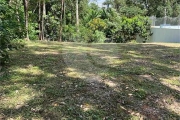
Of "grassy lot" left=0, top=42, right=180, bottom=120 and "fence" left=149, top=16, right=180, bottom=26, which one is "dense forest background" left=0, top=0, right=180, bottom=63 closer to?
"fence" left=149, top=16, right=180, bottom=26

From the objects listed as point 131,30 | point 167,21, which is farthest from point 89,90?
point 131,30

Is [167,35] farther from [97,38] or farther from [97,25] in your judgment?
[97,25]

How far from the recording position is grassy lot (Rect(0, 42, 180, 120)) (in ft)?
10.4

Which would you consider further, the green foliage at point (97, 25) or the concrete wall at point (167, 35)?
the green foliage at point (97, 25)

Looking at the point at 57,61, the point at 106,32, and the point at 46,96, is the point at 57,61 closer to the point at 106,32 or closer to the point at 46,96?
the point at 46,96

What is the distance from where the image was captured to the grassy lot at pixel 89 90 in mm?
3164

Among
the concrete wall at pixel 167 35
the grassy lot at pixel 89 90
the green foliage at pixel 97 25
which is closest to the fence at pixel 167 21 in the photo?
the concrete wall at pixel 167 35

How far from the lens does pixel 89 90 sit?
3.77 meters

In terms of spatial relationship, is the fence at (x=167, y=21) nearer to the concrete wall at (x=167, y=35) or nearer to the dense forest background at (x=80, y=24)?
the concrete wall at (x=167, y=35)

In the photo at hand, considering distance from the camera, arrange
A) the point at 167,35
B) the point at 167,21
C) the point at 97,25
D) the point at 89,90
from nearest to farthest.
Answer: the point at 89,90, the point at 167,35, the point at 167,21, the point at 97,25

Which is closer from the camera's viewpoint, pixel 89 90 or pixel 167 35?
pixel 89 90

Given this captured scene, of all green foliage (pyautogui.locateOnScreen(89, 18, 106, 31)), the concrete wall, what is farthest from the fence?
green foliage (pyautogui.locateOnScreen(89, 18, 106, 31))

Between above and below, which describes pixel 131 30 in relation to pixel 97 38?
above

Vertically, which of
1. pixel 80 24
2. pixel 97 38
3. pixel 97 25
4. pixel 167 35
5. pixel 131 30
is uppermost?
pixel 80 24
